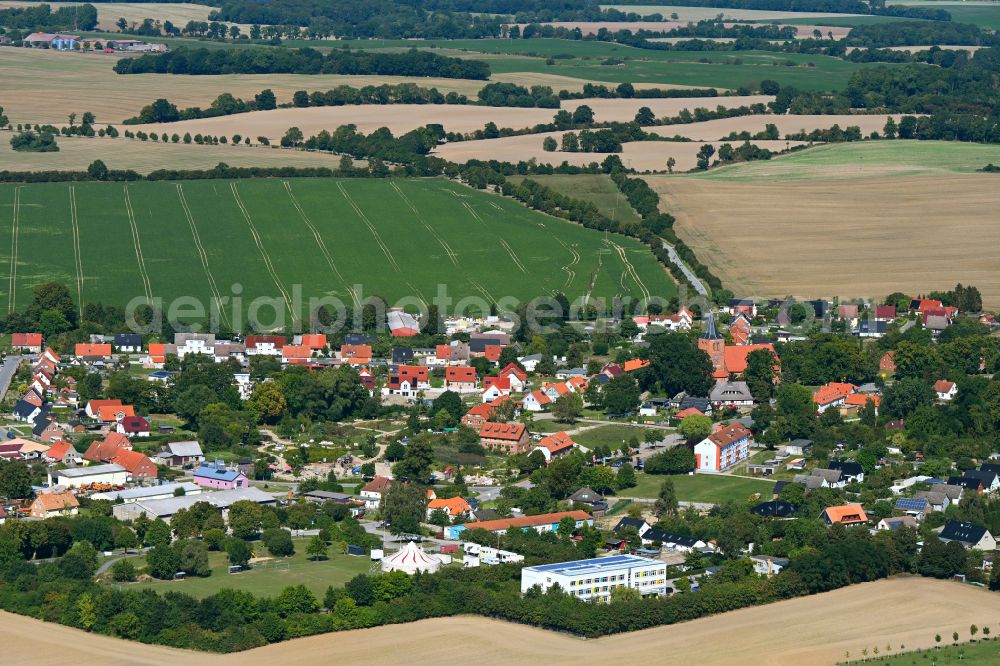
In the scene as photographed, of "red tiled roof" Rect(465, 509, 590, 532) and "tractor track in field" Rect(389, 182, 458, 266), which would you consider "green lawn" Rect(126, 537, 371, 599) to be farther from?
"tractor track in field" Rect(389, 182, 458, 266)

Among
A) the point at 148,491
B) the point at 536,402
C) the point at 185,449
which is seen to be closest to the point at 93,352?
the point at 185,449

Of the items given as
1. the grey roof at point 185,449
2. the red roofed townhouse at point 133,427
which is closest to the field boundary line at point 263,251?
the red roofed townhouse at point 133,427

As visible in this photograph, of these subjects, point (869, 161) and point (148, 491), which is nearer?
point (148, 491)

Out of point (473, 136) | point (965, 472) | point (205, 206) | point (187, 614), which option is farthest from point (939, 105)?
point (187, 614)

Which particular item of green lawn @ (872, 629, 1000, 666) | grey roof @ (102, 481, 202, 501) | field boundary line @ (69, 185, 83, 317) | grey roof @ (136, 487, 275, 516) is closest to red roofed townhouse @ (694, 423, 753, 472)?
grey roof @ (136, 487, 275, 516)

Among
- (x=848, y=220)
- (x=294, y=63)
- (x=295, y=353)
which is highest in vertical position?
(x=294, y=63)

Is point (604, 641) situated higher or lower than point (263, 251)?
higher

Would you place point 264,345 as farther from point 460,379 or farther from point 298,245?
point 298,245
